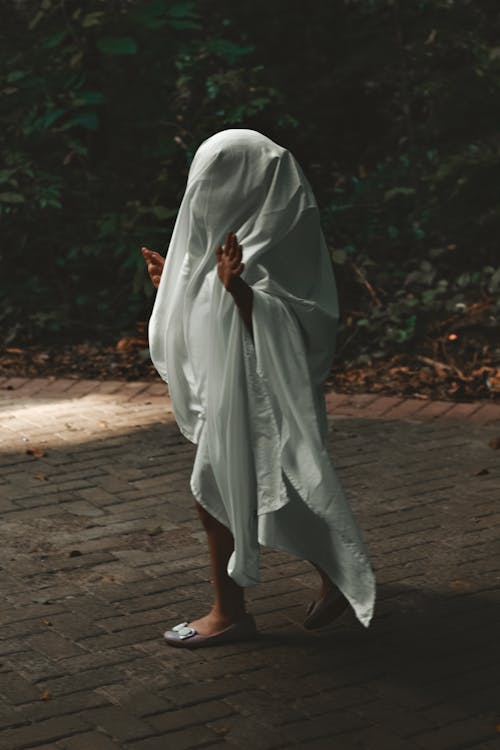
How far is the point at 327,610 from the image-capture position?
4.38 m

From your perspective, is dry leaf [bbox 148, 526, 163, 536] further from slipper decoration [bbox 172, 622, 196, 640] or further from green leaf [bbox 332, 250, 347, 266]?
green leaf [bbox 332, 250, 347, 266]

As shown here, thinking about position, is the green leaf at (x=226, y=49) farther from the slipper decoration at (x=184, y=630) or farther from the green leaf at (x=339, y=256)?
the slipper decoration at (x=184, y=630)

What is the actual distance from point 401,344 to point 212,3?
4152mm

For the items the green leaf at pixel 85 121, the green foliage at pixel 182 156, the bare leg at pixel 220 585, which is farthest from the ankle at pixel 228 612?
the green leaf at pixel 85 121

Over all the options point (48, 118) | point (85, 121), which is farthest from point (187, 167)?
point (48, 118)

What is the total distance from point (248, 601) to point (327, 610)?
0.43 m

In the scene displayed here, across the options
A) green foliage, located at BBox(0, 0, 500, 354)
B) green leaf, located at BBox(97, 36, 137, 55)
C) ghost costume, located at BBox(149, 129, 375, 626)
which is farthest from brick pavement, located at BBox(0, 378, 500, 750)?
green leaf, located at BBox(97, 36, 137, 55)

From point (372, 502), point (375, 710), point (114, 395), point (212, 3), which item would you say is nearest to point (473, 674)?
point (375, 710)

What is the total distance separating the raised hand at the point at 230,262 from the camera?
154 inches

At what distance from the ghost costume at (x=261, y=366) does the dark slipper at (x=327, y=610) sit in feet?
0.91

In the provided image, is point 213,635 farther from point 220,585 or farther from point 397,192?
point 397,192

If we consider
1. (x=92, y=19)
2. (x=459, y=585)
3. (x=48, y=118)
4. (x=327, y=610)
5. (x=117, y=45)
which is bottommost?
(x=459, y=585)

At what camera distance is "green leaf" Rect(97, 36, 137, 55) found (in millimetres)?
9617

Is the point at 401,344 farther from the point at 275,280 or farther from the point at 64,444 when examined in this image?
the point at 275,280
